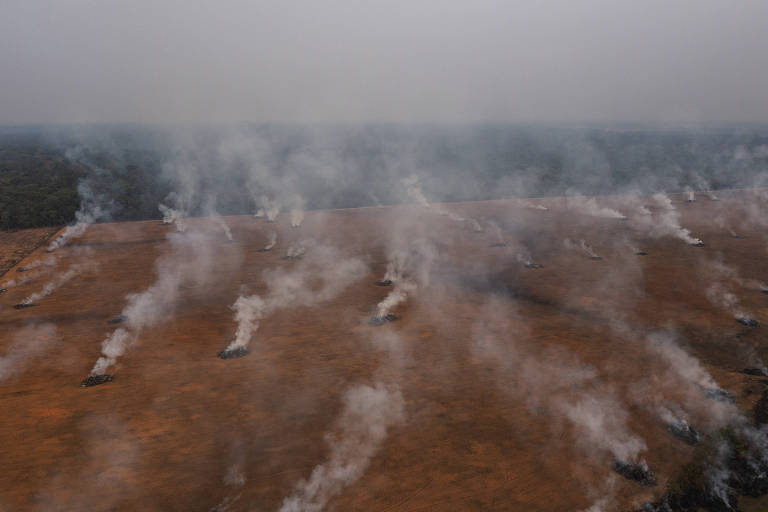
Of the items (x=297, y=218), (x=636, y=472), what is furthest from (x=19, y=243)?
(x=636, y=472)

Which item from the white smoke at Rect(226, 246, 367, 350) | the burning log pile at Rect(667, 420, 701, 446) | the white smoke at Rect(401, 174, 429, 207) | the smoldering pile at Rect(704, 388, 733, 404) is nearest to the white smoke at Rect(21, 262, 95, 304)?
the white smoke at Rect(226, 246, 367, 350)

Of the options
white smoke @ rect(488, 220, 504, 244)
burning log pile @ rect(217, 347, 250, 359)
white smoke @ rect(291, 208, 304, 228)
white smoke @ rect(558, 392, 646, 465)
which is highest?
white smoke @ rect(558, 392, 646, 465)

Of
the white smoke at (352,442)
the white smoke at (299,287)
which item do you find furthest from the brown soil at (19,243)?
the white smoke at (352,442)

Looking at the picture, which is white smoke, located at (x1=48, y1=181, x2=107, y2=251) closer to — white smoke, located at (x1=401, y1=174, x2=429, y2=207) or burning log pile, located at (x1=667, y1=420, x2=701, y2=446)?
white smoke, located at (x1=401, y1=174, x2=429, y2=207)

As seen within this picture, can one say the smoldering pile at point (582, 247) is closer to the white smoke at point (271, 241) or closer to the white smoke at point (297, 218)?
the white smoke at point (271, 241)

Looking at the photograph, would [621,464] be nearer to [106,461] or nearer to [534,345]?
[534,345]
